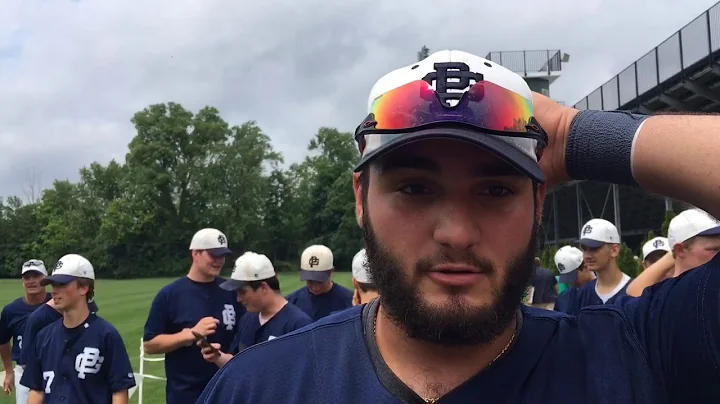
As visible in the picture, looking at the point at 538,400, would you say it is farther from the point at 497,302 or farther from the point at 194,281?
the point at 194,281

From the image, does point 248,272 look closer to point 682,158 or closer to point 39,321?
point 39,321

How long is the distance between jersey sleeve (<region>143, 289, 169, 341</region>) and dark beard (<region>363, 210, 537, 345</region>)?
4.60 m

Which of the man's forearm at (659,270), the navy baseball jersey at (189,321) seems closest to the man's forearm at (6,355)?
the navy baseball jersey at (189,321)

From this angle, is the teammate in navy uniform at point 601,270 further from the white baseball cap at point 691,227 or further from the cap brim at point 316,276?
the cap brim at point 316,276

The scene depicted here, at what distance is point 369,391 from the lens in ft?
4.70

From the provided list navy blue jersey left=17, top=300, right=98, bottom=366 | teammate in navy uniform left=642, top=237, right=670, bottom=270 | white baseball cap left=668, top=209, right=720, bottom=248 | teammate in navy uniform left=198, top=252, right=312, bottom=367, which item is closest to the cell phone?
teammate in navy uniform left=198, top=252, right=312, bottom=367

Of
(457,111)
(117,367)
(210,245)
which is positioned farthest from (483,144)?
(210,245)

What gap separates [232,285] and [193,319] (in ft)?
1.56

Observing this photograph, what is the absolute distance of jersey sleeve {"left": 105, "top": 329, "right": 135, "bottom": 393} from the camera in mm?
4711

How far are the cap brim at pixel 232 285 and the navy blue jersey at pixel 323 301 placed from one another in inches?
57.8

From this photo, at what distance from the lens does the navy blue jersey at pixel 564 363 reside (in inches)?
53.6

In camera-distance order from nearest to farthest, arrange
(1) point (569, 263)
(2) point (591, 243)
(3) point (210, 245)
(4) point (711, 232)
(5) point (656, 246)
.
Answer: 1. (4) point (711, 232)
2. (3) point (210, 245)
3. (2) point (591, 243)
4. (5) point (656, 246)
5. (1) point (569, 263)

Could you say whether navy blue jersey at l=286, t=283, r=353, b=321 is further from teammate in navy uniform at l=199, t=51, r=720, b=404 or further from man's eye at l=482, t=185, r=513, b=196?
man's eye at l=482, t=185, r=513, b=196

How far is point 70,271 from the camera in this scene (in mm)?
5133
